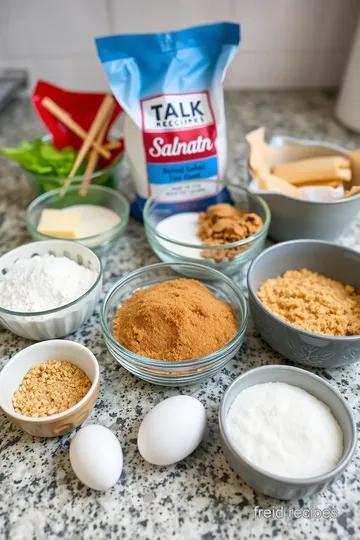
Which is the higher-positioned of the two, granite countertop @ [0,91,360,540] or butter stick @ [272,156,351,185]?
butter stick @ [272,156,351,185]

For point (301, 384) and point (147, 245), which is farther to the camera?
point (147, 245)

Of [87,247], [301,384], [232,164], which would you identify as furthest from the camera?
[232,164]

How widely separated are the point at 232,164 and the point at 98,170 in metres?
0.35

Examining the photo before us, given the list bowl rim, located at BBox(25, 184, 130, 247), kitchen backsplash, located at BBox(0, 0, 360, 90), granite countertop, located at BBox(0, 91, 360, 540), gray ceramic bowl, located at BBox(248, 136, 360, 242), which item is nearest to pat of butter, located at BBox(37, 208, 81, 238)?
bowl rim, located at BBox(25, 184, 130, 247)

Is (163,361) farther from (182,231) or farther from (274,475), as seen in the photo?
(182,231)

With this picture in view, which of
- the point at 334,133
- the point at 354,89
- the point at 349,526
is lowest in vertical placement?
the point at 349,526

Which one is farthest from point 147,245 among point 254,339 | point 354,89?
point 354,89

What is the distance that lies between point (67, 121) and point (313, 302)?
680 mm

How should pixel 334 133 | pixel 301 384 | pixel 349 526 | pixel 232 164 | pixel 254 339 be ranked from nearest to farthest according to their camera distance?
pixel 349 526 → pixel 301 384 → pixel 254 339 → pixel 232 164 → pixel 334 133

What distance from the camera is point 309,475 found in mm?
568

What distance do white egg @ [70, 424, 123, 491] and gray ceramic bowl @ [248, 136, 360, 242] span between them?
1.76 ft

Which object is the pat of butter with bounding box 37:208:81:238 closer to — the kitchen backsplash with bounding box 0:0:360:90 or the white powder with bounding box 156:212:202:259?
the white powder with bounding box 156:212:202:259

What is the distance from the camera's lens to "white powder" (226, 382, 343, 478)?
579 millimetres

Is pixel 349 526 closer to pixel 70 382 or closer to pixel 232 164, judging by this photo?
pixel 70 382
